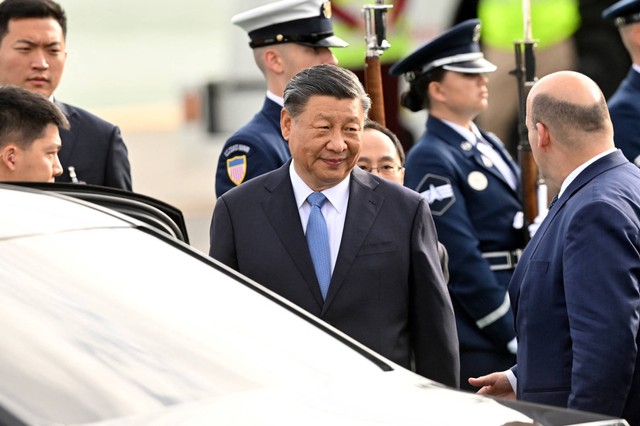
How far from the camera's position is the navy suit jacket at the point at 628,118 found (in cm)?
652

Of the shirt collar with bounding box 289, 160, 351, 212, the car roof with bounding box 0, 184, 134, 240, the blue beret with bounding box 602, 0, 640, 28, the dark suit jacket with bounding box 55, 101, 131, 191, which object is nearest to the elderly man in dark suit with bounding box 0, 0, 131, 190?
the dark suit jacket with bounding box 55, 101, 131, 191

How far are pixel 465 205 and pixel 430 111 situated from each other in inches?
21.5

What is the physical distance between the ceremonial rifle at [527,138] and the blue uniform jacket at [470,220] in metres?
0.14

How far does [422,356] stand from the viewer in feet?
14.4

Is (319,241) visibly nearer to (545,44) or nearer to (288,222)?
(288,222)

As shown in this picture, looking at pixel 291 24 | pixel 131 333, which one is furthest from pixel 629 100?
pixel 131 333

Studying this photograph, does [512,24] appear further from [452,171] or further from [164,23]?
[452,171]

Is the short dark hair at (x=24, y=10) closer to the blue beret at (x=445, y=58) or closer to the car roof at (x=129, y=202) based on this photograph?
the blue beret at (x=445, y=58)

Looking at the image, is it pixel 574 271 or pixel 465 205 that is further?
pixel 465 205

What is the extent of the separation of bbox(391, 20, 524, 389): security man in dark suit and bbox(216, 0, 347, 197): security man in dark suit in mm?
707

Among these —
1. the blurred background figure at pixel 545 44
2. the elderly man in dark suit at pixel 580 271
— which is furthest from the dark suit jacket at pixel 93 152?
the blurred background figure at pixel 545 44

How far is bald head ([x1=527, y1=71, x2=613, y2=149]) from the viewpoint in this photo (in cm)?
420

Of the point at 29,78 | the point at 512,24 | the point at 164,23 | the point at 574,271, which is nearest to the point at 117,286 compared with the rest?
the point at 574,271

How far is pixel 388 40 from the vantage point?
8.44 meters
